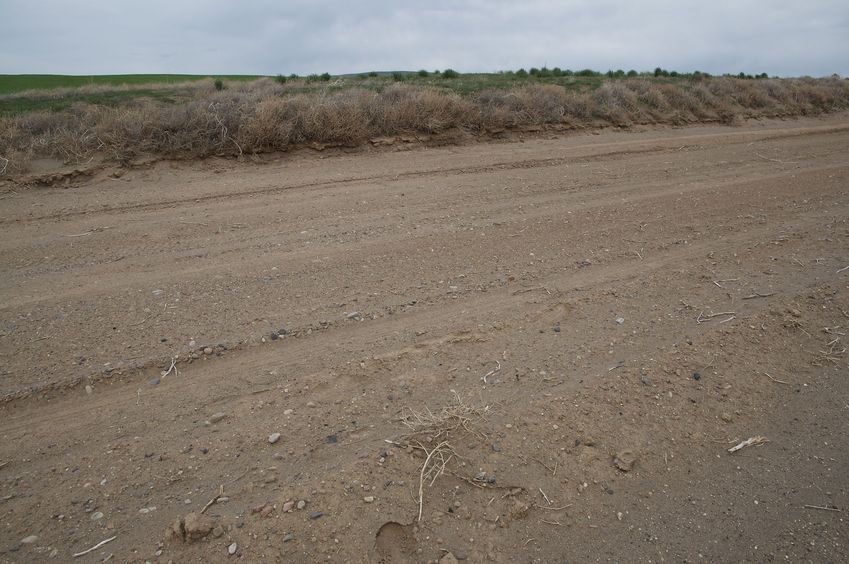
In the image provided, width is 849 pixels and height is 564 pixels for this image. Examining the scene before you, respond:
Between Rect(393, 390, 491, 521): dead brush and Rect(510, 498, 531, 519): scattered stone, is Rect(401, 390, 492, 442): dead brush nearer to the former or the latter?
Rect(393, 390, 491, 521): dead brush

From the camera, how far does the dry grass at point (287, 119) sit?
419 inches

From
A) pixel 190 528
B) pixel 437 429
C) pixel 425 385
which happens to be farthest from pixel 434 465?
pixel 190 528

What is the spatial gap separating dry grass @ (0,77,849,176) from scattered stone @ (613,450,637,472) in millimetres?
10096

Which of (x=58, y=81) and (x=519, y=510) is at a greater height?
(x=58, y=81)

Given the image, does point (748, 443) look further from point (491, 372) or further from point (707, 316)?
point (491, 372)

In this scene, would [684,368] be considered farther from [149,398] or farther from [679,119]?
[679,119]

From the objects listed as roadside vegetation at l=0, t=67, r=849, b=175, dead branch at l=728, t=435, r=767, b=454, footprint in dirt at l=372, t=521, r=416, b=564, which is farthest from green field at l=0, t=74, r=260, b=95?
dead branch at l=728, t=435, r=767, b=454

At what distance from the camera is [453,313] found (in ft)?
16.5

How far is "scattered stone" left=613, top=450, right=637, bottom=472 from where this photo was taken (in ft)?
11.1

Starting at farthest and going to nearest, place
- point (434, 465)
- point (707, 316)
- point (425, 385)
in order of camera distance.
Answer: point (707, 316) < point (425, 385) < point (434, 465)

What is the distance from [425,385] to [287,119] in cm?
968

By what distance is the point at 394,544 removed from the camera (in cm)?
288

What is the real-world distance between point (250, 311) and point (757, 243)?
6220 mm

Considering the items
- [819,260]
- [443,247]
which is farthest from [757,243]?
[443,247]
